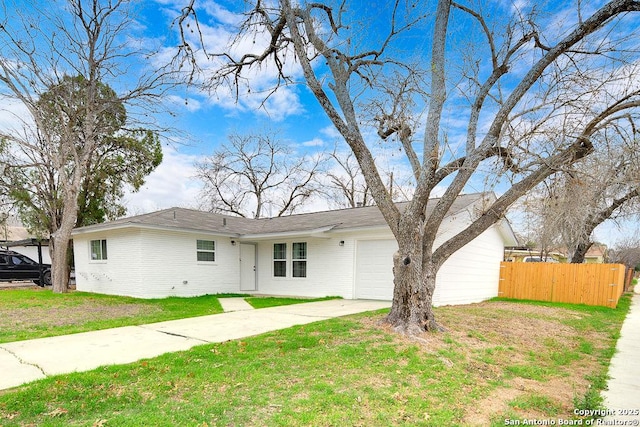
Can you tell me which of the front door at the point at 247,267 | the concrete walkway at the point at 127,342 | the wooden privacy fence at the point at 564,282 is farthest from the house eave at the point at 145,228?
the wooden privacy fence at the point at 564,282

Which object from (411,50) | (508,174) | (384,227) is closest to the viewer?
(508,174)

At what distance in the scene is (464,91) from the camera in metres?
6.62

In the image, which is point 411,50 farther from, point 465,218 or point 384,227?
point 465,218

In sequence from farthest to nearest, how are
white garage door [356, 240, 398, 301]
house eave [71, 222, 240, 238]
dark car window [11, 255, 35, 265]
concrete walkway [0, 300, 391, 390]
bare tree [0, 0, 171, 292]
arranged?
dark car window [11, 255, 35, 265] → bare tree [0, 0, 171, 292] → house eave [71, 222, 240, 238] → white garage door [356, 240, 398, 301] → concrete walkway [0, 300, 391, 390]

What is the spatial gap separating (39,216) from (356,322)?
714 inches

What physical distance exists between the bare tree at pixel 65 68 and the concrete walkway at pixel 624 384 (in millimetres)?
13856

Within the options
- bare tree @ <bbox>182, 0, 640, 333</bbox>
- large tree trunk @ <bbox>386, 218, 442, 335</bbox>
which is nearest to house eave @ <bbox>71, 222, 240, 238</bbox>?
bare tree @ <bbox>182, 0, 640, 333</bbox>

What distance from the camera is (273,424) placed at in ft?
9.87

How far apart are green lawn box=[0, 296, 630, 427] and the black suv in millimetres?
17593

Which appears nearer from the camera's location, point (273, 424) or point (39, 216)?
point (273, 424)

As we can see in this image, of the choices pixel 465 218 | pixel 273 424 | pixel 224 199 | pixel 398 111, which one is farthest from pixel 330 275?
pixel 224 199

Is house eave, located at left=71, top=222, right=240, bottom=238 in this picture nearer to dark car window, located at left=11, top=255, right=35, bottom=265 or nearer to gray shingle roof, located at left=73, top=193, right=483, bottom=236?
gray shingle roof, located at left=73, top=193, right=483, bottom=236

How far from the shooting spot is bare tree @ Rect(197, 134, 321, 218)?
1040 inches

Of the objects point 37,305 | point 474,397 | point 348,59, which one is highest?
point 348,59
